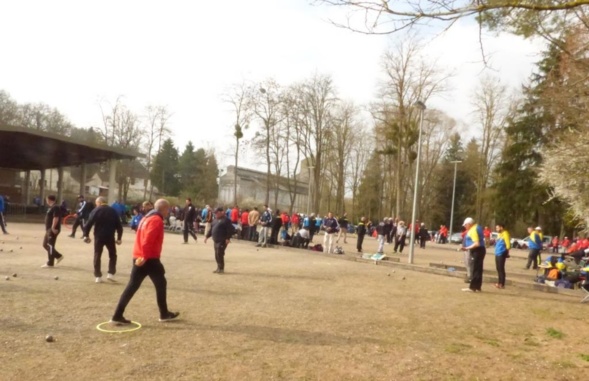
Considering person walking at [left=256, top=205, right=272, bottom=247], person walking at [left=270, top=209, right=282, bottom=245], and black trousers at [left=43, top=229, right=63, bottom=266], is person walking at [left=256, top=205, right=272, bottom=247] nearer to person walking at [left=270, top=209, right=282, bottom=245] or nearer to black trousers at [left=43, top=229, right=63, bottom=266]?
person walking at [left=270, top=209, right=282, bottom=245]

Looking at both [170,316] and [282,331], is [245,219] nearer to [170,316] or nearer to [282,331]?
[170,316]

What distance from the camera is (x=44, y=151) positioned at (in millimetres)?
32969

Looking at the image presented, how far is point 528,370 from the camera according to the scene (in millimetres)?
5730

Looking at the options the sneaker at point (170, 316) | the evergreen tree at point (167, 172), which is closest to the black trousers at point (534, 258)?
the sneaker at point (170, 316)

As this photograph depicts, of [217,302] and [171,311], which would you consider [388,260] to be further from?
[171,311]

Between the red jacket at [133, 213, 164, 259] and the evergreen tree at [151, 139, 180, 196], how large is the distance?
60.5 metres

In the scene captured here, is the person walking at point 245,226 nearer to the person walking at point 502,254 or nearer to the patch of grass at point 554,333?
the person walking at point 502,254

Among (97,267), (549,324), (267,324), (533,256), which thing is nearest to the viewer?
(267,324)

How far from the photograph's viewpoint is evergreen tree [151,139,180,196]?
6588 cm

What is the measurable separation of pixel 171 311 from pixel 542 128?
3823cm

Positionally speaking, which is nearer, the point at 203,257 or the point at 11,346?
the point at 11,346

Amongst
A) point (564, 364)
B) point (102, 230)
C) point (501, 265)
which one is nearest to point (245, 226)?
point (501, 265)

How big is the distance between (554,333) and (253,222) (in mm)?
16991

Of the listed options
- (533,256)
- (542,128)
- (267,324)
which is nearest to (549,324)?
(267,324)
